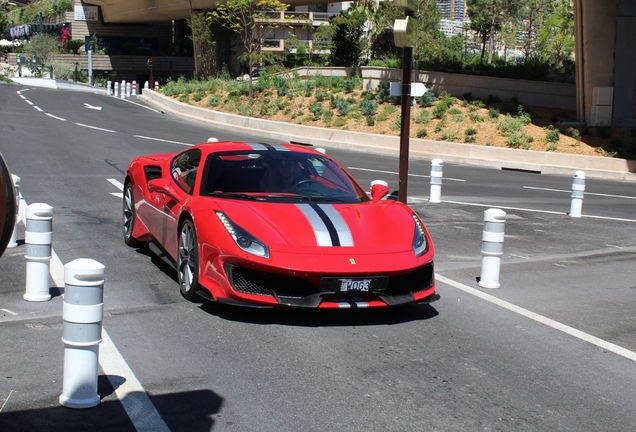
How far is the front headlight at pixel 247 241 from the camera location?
20.2 feet

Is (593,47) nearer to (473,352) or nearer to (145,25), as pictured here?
(473,352)

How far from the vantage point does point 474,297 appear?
7.54 m

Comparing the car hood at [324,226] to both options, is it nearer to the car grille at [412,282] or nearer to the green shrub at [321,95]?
the car grille at [412,282]

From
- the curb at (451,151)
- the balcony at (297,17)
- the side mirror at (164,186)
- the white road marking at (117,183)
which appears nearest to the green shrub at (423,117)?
the curb at (451,151)

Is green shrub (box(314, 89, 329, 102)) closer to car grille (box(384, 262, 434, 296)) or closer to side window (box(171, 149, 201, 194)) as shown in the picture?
side window (box(171, 149, 201, 194))

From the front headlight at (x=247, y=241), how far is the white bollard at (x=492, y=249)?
8.90 feet

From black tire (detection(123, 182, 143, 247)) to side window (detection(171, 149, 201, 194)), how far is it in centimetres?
91

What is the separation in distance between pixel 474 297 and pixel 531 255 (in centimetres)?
275

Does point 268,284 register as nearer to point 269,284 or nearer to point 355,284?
point 269,284

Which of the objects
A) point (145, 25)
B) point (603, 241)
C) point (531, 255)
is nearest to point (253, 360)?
point (531, 255)

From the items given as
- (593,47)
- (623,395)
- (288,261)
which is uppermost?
(593,47)

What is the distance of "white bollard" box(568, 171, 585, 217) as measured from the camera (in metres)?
13.1

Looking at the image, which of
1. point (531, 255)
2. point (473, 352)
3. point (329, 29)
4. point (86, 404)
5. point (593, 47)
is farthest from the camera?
point (329, 29)

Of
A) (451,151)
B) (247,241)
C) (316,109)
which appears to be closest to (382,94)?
(316,109)
